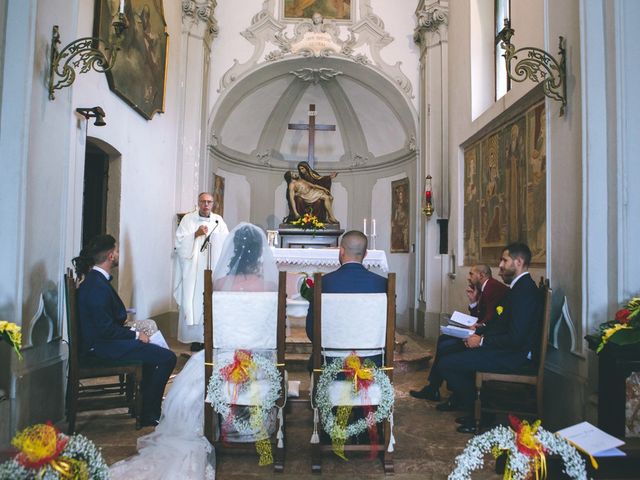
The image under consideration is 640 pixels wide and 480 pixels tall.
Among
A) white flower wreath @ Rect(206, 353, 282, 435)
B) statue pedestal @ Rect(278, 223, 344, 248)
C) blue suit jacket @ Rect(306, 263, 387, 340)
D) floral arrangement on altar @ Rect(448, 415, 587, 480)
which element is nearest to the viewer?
floral arrangement on altar @ Rect(448, 415, 587, 480)

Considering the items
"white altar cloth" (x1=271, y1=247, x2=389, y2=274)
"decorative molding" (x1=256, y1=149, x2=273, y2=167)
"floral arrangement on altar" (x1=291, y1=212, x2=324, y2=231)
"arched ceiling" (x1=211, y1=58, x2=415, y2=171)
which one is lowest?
"white altar cloth" (x1=271, y1=247, x2=389, y2=274)

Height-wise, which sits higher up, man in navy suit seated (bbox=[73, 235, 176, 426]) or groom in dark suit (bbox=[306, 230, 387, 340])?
groom in dark suit (bbox=[306, 230, 387, 340])

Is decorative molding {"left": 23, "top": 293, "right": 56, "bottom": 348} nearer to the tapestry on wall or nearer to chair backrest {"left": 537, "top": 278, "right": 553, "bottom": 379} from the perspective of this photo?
chair backrest {"left": 537, "top": 278, "right": 553, "bottom": 379}

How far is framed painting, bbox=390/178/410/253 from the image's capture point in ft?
32.9

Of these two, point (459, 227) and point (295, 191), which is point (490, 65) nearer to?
point (459, 227)

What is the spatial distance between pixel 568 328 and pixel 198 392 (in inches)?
101

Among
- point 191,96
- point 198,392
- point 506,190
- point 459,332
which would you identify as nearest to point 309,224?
point 191,96

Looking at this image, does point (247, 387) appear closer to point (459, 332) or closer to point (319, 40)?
point (459, 332)

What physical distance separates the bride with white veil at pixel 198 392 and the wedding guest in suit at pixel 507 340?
1.59 m

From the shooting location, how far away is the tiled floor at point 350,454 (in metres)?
2.94

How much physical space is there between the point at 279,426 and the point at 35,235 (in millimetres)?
2025

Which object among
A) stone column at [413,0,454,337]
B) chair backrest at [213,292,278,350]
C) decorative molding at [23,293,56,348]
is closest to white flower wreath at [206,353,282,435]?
chair backrest at [213,292,278,350]

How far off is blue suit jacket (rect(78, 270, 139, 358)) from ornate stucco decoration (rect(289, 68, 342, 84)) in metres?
7.15

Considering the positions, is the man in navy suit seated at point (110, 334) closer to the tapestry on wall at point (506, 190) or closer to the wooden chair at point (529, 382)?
the wooden chair at point (529, 382)
